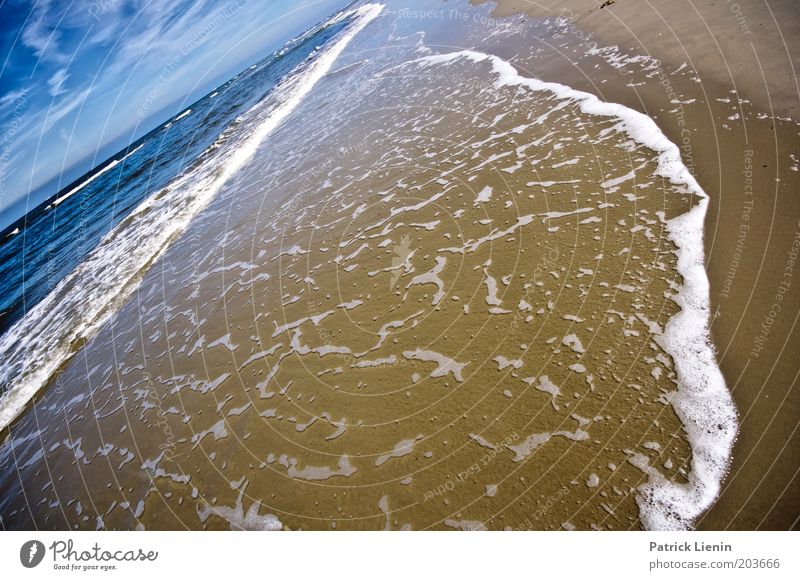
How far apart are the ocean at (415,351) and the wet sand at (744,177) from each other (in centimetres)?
21

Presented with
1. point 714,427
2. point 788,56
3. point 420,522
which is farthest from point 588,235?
point 788,56

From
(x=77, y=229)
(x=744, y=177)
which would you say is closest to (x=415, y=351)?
(x=744, y=177)

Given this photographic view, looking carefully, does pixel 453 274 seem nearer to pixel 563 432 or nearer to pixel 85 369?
pixel 563 432

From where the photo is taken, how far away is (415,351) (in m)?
5.49

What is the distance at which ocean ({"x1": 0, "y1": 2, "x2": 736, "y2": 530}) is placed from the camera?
3.83m

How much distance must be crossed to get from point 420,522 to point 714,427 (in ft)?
9.67

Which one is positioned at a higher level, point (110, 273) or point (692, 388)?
point (110, 273)

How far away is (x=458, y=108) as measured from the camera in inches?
427

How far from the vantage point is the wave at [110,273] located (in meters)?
10.1
